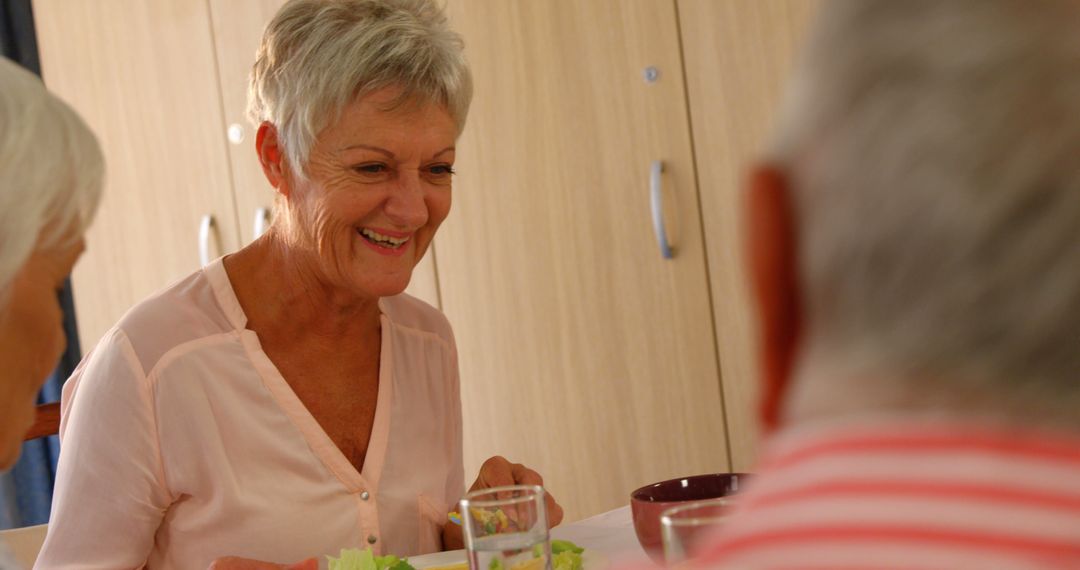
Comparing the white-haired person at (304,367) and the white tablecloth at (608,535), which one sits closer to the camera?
the white tablecloth at (608,535)

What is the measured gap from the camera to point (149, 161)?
3.56 meters

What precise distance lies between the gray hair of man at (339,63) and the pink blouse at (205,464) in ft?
0.80

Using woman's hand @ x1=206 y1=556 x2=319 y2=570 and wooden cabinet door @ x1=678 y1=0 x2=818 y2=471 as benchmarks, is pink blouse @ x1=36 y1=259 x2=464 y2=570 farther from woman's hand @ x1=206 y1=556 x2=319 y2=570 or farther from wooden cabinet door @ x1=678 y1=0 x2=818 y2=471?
wooden cabinet door @ x1=678 y1=0 x2=818 y2=471

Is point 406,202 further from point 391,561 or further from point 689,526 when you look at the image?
point 689,526

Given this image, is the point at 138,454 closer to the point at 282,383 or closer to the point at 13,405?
the point at 282,383

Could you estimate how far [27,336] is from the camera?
99 centimetres

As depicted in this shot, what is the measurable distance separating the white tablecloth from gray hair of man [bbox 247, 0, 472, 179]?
2.00ft

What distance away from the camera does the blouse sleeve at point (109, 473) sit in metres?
1.51

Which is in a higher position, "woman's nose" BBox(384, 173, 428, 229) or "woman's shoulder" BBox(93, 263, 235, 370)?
"woman's nose" BBox(384, 173, 428, 229)

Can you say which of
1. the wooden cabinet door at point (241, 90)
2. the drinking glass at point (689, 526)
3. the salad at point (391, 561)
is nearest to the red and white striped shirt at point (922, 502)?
the drinking glass at point (689, 526)

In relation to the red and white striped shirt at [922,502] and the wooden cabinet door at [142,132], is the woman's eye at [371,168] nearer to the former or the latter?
the red and white striped shirt at [922,502]

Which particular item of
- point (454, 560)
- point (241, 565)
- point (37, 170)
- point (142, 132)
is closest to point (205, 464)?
point (241, 565)

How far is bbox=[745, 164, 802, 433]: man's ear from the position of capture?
1.51 ft

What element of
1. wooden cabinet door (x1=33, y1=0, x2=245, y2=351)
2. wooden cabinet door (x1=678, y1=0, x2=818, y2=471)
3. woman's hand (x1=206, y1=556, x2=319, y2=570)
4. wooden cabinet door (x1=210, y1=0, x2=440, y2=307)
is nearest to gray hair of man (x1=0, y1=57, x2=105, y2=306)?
woman's hand (x1=206, y1=556, x2=319, y2=570)
